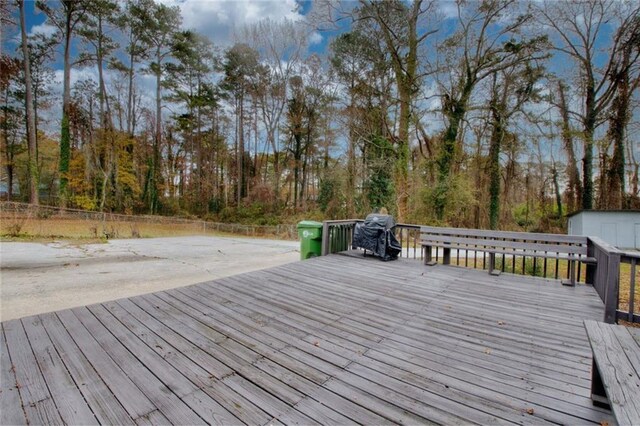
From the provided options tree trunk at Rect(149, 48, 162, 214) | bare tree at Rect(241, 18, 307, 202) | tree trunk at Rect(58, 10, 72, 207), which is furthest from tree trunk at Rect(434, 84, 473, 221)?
tree trunk at Rect(58, 10, 72, 207)

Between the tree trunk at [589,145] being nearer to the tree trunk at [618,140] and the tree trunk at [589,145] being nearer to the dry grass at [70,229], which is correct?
the tree trunk at [618,140]

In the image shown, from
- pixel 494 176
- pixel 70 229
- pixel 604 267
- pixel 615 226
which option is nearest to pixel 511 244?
pixel 604 267

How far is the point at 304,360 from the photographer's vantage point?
2.07 metres

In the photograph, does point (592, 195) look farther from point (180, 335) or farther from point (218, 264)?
point (180, 335)

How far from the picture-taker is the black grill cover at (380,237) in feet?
17.9

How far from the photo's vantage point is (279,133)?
2036 centimetres

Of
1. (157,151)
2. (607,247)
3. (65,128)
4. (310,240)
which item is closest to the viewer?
(607,247)

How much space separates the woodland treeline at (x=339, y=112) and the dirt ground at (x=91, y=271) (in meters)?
7.21

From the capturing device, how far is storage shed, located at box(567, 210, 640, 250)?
1133 cm

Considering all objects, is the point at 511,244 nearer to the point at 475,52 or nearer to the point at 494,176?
the point at 475,52

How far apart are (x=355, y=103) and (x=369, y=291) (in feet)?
43.9

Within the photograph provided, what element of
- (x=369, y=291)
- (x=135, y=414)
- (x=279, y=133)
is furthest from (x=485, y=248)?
(x=279, y=133)

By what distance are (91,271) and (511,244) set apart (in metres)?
7.79

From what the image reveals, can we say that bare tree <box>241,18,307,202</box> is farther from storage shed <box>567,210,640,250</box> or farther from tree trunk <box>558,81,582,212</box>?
storage shed <box>567,210,640,250</box>
